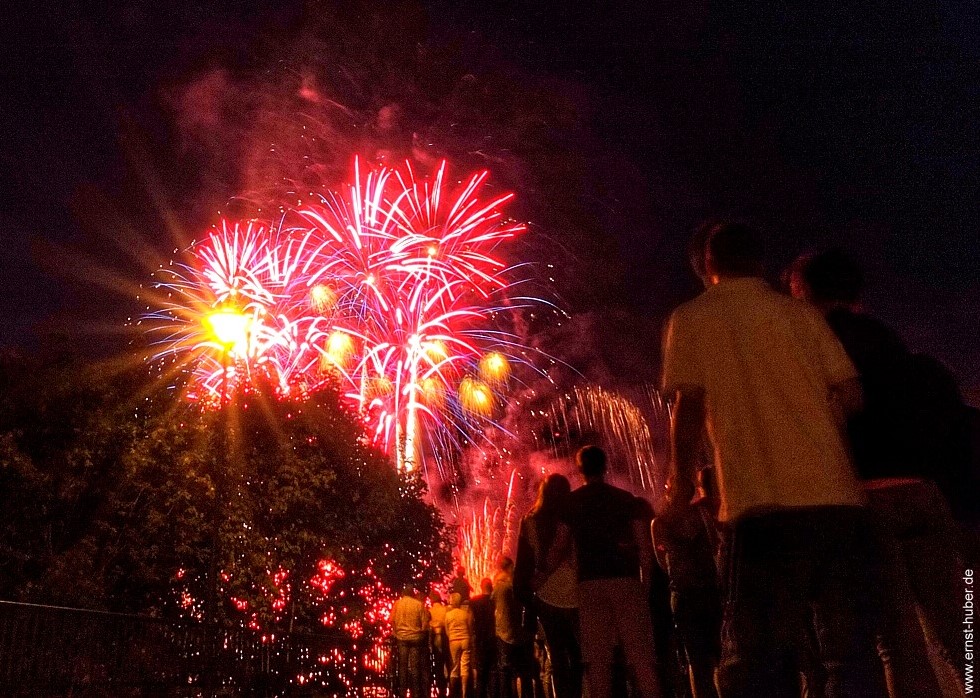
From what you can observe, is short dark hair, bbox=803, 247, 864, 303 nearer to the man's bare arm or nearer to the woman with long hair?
the man's bare arm

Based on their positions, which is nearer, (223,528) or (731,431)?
(731,431)

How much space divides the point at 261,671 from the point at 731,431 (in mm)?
10313

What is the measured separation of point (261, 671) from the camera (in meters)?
12.2

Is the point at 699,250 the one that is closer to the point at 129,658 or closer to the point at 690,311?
the point at 690,311

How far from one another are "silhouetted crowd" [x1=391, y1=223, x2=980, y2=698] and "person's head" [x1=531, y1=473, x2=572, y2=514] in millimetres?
647

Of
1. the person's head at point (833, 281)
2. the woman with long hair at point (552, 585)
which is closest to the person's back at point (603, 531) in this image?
the woman with long hair at point (552, 585)

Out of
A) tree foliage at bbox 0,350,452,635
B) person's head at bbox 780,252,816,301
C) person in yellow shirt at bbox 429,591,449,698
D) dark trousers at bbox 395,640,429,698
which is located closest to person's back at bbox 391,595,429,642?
dark trousers at bbox 395,640,429,698

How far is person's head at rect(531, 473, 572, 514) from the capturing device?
7449 millimetres

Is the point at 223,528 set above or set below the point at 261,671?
above

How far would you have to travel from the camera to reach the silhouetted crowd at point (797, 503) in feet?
10.5

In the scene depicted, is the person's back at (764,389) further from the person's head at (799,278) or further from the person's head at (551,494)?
the person's head at (551,494)

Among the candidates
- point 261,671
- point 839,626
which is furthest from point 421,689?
point 839,626

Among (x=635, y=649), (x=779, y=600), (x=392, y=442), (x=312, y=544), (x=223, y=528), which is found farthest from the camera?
(x=392, y=442)

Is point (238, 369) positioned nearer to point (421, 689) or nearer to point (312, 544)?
point (312, 544)
